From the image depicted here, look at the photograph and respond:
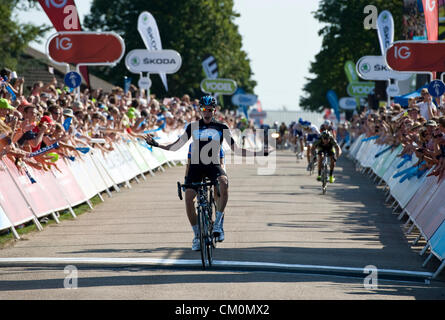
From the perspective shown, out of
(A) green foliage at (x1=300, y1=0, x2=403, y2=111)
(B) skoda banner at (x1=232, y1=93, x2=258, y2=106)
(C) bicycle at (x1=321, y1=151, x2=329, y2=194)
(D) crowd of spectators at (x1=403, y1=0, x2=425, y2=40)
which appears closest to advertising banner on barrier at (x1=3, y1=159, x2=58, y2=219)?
(C) bicycle at (x1=321, y1=151, x2=329, y2=194)

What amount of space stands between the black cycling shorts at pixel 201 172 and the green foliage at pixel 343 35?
47267 millimetres

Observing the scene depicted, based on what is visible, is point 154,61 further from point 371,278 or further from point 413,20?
point 371,278

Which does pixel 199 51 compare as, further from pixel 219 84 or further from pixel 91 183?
pixel 91 183

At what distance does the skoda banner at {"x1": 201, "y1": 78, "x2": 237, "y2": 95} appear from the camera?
162ft

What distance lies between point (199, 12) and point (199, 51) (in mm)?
2937

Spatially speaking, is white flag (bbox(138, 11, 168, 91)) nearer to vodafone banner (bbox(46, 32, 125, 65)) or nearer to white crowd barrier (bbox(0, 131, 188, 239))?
white crowd barrier (bbox(0, 131, 188, 239))

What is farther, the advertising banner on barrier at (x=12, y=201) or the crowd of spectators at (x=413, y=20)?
the crowd of spectators at (x=413, y=20)

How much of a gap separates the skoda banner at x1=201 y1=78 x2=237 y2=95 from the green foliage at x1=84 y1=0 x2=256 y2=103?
14.7 metres

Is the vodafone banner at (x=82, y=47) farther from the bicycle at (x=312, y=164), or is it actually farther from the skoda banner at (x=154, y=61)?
the skoda banner at (x=154, y=61)

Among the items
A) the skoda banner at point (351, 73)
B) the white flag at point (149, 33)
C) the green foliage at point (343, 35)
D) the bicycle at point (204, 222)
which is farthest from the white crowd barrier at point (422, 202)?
the green foliage at point (343, 35)

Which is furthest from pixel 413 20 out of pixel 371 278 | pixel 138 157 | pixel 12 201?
pixel 371 278

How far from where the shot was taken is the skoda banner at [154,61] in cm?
3312

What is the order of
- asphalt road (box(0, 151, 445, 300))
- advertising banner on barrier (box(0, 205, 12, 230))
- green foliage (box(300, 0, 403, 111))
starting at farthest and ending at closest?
1. green foliage (box(300, 0, 403, 111))
2. advertising banner on barrier (box(0, 205, 12, 230))
3. asphalt road (box(0, 151, 445, 300))
